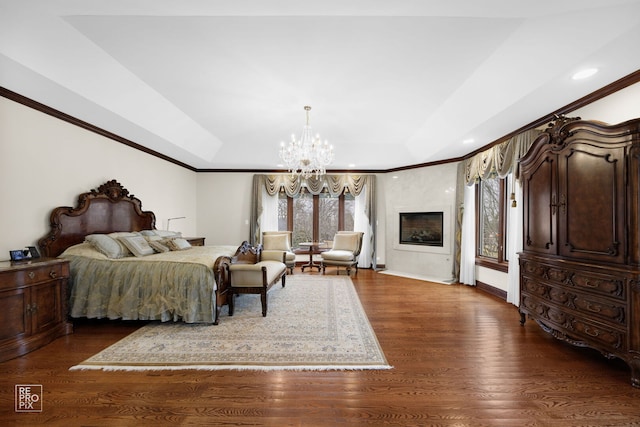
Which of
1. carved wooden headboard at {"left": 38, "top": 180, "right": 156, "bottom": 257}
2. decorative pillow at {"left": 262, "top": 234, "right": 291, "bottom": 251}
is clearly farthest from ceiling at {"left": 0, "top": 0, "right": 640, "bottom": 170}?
decorative pillow at {"left": 262, "top": 234, "right": 291, "bottom": 251}

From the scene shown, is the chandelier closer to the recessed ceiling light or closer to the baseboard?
the recessed ceiling light

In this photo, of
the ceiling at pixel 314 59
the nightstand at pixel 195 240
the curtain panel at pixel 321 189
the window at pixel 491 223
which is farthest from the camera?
the curtain panel at pixel 321 189

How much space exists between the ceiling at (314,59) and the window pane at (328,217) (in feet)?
11.0

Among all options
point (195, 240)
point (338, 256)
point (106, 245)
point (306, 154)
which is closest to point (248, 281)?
point (106, 245)

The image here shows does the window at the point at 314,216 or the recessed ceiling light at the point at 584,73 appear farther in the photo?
the window at the point at 314,216

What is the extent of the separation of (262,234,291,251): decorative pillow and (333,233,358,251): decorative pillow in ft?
4.04

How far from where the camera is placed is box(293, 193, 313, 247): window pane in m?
7.67

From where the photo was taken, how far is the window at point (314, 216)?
765cm

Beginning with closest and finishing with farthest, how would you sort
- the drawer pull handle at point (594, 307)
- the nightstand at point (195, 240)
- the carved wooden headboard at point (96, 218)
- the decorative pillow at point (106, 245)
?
the drawer pull handle at point (594, 307) → the carved wooden headboard at point (96, 218) → the decorative pillow at point (106, 245) → the nightstand at point (195, 240)

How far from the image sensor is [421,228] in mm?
6598

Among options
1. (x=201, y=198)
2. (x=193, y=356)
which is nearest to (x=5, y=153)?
(x=193, y=356)

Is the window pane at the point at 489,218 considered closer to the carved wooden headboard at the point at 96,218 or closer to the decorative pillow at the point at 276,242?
the decorative pillow at the point at 276,242

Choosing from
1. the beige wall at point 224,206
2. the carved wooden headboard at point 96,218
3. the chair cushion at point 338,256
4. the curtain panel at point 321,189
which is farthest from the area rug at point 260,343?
the beige wall at point 224,206

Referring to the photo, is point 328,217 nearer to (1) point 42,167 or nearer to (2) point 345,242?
(2) point 345,242
